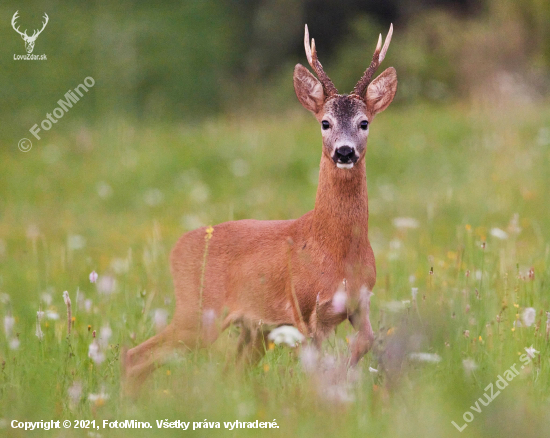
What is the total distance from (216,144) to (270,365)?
320 inches

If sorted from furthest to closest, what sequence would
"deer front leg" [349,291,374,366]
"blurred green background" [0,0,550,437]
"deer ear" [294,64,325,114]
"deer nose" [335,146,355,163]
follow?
1. "deer ear" [294,64,325,114]
2. "deer nose" [335,146,355,163]
3. "deer front leg" [349,291,374,366]
4. "blurred green background" [0,0,550,437]

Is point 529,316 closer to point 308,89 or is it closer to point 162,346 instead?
point 308,89

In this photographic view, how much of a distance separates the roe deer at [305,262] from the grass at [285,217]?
0.15 metres

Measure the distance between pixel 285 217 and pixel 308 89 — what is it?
427 centimetres

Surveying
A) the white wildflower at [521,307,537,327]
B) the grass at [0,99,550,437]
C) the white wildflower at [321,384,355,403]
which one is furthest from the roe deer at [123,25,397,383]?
the white wildflower at [521,307,537,327]

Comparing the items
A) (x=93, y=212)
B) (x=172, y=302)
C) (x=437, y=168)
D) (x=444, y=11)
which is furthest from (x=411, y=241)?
(x=444, y=11)

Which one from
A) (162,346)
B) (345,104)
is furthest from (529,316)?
(162,346)

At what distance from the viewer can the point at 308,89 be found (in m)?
4.06

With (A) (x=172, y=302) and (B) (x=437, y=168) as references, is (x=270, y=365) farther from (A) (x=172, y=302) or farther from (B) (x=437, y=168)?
(B) (x=437, y=168)

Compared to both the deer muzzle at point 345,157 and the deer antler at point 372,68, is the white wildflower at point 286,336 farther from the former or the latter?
the deer antler at point 372,68

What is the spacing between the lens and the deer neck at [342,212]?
377 centimetres

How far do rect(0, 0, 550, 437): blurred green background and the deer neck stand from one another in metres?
0.46

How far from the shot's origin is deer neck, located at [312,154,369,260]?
148 inches

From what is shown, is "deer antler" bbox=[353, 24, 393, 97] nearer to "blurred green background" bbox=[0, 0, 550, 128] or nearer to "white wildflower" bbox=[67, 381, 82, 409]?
"white wildflower" bbox=[67, 381, 82, 409]
